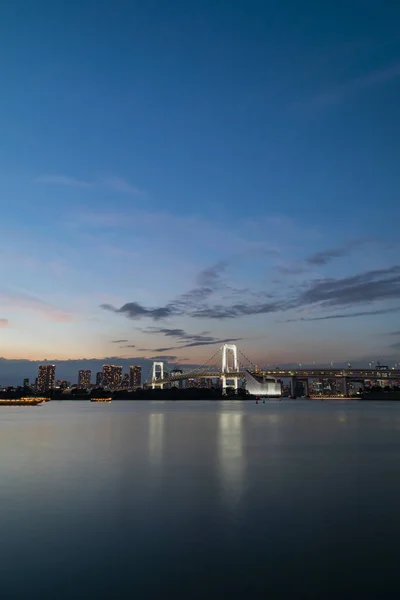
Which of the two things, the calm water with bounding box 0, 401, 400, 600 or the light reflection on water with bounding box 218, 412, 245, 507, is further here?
the light reflection on water with bounding box 218, 412, 245, 507

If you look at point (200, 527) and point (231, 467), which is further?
point (231, 467)

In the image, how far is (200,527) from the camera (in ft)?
44.4

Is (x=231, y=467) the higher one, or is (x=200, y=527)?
(x=200, y=527)

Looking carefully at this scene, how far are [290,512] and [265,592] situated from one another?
6.81 m

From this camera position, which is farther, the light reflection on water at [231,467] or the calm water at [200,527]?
the light reflection on water at [231,467]

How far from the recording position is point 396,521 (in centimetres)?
1398

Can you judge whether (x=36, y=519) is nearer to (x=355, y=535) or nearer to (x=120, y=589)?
(x=120, y=589)

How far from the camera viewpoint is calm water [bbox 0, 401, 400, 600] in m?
9.40

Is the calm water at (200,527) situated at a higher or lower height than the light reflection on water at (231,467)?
higher

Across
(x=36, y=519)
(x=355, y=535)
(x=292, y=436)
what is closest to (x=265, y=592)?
(x=355, y=535)

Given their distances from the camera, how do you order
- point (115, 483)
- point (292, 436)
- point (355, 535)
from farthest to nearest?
point (292, 436)
point (115, 483)
point (355, 535)

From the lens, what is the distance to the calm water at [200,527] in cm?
940

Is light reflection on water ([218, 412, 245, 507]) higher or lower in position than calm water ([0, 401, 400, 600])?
lower

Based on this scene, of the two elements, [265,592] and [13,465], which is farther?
[13,465]
